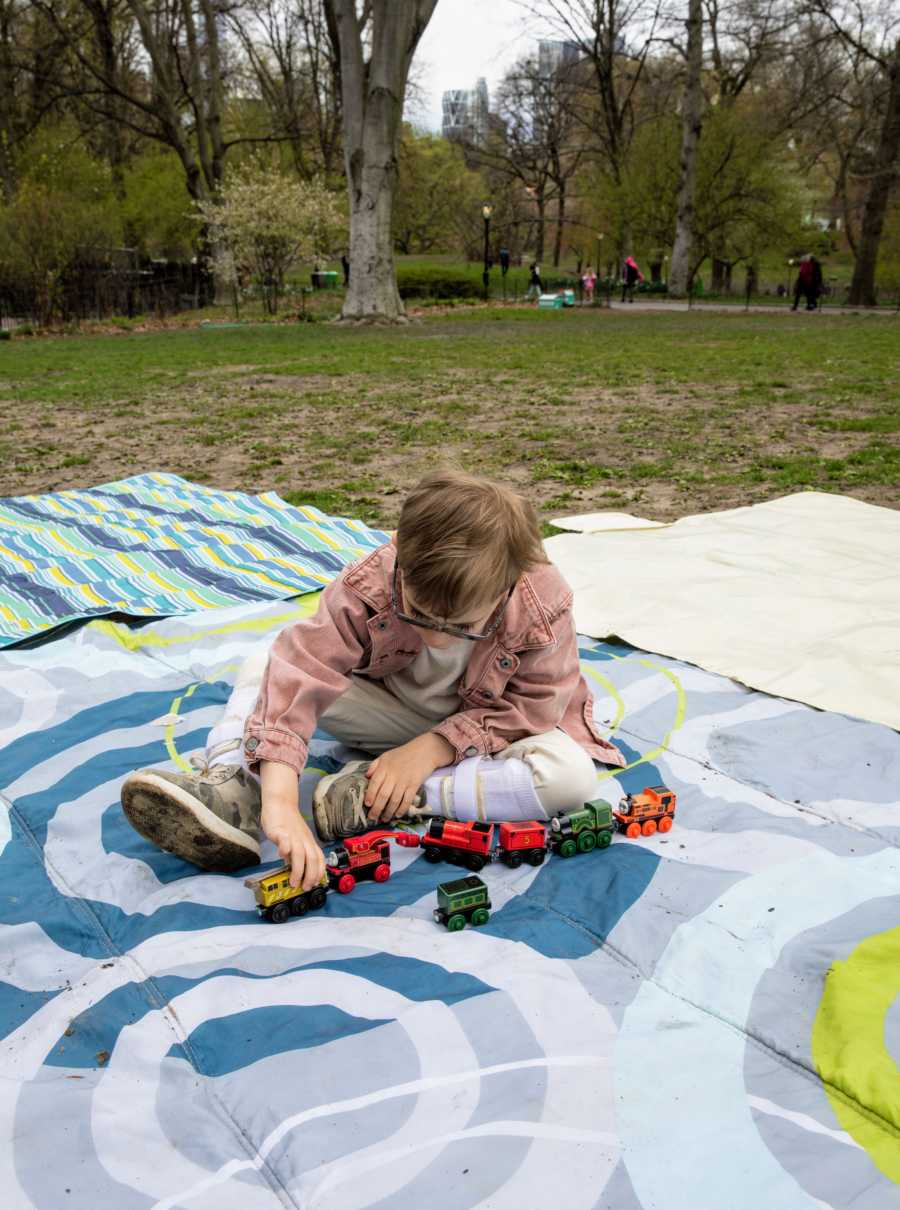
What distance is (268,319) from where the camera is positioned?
23.2 m

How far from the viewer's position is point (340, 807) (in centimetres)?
221

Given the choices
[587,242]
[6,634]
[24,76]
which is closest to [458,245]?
[587,242]

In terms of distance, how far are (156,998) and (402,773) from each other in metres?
0.69

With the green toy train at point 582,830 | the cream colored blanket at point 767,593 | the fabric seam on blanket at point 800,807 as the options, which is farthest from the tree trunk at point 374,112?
the green toy train at point 582,830

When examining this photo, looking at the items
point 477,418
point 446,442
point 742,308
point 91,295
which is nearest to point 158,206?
point 91,295

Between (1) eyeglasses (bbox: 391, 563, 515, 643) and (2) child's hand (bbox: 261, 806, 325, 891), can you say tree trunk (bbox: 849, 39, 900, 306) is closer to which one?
(1) eyeglasses (bbox: 391, 563, 515, 643)

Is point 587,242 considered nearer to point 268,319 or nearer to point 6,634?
point 268,319

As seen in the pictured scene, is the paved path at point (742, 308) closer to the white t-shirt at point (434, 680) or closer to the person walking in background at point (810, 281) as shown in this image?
the person walking in background at point (810, 281)

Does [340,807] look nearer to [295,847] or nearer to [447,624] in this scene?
[295,847]

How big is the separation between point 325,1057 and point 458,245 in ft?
192

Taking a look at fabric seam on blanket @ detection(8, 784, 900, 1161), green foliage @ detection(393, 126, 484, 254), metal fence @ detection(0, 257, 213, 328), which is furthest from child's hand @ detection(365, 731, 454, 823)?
green foliage @ detection(393, 126, 484, 254)

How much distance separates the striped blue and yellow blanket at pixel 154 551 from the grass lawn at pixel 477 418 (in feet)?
2.12

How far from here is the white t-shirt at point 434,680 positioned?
2246 mm

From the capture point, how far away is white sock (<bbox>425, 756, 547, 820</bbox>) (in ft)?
7.30
